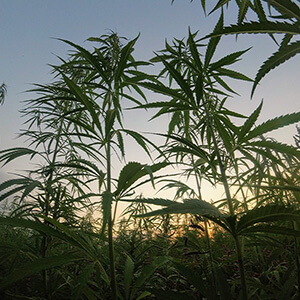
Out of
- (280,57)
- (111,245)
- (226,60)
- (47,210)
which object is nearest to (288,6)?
(280,57)

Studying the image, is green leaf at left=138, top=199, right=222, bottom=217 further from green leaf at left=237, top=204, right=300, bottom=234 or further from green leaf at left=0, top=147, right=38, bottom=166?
green leaf at left=0, top=147, right=38, bottom=166

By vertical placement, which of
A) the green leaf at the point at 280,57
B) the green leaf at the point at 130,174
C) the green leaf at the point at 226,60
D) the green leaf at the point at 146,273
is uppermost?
the green leaf at the point at 226,60

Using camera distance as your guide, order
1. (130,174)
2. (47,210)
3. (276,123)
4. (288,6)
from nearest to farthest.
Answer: (288,6), (276,123), (130,174), (47,210)

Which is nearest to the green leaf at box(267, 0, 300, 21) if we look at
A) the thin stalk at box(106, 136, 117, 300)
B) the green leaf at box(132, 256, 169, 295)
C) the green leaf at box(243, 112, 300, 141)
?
the green leaf at box(243, 112, 300, 141)

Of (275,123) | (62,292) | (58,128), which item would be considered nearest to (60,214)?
(62,292)

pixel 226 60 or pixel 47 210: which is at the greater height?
pixel 226 60

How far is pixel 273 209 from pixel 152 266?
51 centimetres

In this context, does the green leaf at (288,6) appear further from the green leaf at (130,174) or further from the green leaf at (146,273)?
the green leaf at (146,273)

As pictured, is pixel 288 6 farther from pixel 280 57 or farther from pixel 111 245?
pixel 111 245

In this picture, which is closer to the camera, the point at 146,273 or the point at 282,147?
the point at 282,147

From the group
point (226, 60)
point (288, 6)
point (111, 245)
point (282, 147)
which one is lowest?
point (111, 245)

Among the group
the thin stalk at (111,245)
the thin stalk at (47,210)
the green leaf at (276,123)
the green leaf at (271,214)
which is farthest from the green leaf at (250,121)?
the thin stalk at (47,210)

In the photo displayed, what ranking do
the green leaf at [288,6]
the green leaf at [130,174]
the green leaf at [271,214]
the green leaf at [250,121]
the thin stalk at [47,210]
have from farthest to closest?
the thin stalk at [47,210]
the green leaf at [130,174]
the green leaf at [250,121]
the green leaf at [271,214]
the green leaf at [288,6]

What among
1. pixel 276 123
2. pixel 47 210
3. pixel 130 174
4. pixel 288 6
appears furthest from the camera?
pixel 47 210
